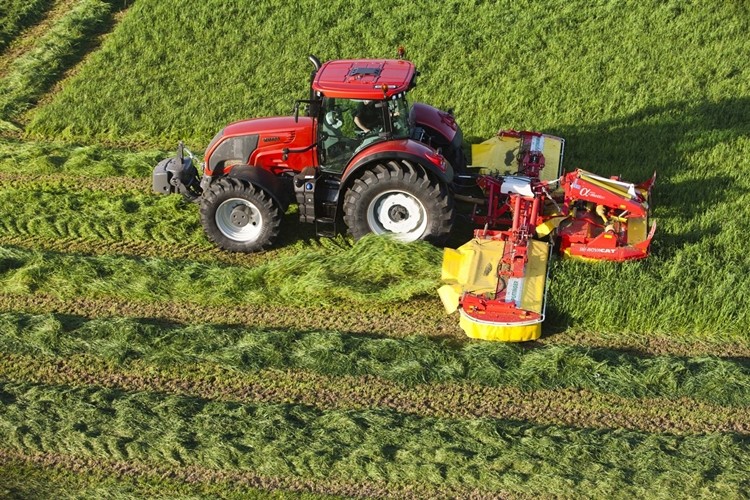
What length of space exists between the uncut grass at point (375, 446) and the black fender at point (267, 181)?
2.75 meters

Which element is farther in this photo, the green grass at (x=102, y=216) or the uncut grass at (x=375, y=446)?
the green grass at (x=102, y=216)

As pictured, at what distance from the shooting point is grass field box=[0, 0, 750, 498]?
261 inches

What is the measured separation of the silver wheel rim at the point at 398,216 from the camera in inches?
356

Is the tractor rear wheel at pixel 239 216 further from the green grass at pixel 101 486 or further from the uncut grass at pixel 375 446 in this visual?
the green grass at pixel 101 486

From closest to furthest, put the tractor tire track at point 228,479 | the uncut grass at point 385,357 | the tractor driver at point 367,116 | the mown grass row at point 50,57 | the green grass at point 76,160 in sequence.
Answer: the tractor tire track at point 228,479, the uncut grass at point 385,357, the tractor driver at point 367,116, the green grass at point 76,160, the mown grass row at point 50,57

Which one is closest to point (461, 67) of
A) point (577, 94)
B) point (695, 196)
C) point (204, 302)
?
point (577, 94)

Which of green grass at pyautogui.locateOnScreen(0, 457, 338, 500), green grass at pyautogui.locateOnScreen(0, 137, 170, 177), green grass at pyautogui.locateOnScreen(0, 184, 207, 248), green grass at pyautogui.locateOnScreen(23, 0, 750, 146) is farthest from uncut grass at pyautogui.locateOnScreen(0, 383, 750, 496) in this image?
green grass at pyautogui.locateOnScreen(23, 0, 750, 146)

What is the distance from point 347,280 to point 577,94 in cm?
623

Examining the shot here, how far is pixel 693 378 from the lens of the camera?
7484 mm

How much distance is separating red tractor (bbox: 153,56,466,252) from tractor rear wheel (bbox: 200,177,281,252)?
11mm

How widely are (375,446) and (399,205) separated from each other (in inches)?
124

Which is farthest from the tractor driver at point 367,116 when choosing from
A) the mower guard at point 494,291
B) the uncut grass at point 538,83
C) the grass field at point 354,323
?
the uncut grass at point 538,83

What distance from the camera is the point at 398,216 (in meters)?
9.17

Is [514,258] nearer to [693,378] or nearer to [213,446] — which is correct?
[693,378]
